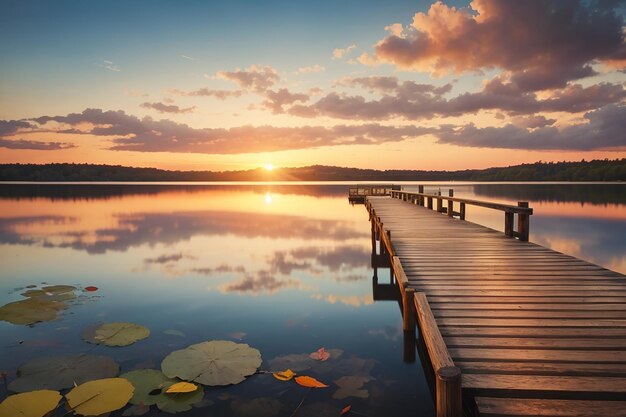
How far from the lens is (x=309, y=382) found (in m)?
5.49

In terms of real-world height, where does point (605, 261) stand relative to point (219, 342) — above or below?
below

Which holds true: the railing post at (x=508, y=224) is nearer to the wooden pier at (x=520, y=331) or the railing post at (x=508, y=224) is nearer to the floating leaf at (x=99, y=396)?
the wooden pier at (x=520, y=331)

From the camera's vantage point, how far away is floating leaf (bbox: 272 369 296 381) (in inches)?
221

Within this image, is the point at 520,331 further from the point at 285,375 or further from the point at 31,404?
the point at 31,404

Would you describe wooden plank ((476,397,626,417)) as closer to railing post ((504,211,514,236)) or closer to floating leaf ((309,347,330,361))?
floating leaf ((309,347,330,361))

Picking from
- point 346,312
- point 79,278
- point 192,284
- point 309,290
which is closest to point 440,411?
point 346,312

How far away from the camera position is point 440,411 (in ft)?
10.6

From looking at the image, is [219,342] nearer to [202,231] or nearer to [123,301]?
[123,301]

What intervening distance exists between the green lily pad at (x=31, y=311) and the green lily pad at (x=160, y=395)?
4.35m

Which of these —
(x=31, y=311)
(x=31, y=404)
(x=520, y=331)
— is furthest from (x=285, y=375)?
(x=31, y=311)

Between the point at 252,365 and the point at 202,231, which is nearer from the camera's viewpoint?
the point at 252,365

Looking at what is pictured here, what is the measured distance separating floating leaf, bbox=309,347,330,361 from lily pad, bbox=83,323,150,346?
126 inches

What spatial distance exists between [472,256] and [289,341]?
484cm

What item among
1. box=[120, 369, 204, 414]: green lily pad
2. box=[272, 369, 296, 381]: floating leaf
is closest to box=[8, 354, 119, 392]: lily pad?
box=[120, 369, 204, 414]: green lily pad
